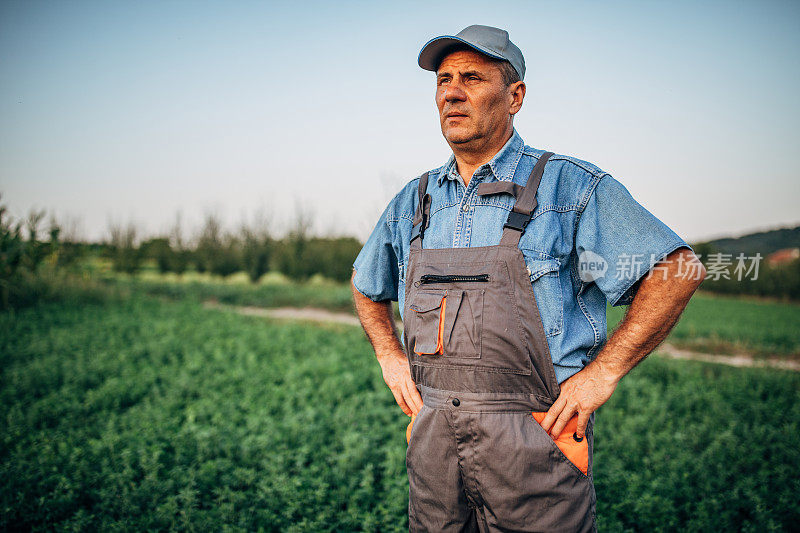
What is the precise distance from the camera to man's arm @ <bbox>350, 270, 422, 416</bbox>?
1873 mm

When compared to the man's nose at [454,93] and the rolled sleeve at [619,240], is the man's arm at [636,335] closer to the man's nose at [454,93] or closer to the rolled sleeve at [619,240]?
the rolled sleeve at [619,240]

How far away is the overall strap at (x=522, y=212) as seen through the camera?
5.13ft

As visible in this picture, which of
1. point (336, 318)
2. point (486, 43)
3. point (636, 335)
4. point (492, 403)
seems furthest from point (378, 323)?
point (336, 318)

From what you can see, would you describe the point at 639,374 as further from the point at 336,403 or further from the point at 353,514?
the point at 353,514

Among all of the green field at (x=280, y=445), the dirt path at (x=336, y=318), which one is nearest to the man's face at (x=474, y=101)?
the green field at (x=280, y=445)

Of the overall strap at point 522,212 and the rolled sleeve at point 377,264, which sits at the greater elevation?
the overall strap at point 522,212

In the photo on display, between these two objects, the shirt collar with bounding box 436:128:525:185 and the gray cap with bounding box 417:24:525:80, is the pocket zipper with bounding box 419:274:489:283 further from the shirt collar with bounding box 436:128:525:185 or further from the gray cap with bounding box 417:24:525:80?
the gray cap with bounding box 417:24:525:80

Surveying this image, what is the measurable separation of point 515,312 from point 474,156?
649 mm

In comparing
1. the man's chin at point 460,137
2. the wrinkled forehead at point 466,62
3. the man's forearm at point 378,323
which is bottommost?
the man's forearm at point 378,323

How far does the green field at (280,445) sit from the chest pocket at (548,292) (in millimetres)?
2121

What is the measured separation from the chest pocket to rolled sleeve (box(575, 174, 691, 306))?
124 mm

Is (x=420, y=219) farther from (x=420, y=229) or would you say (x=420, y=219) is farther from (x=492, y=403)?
(x=492, y=403)

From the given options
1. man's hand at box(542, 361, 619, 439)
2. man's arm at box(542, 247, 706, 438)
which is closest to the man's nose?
man's arm at box(542, 247, 706, 438)

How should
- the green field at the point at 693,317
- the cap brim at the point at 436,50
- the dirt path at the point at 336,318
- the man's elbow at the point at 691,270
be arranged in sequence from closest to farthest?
the man's elbow at the point at 691,270, the cap brim at the point at 436,50, the dirt path at the point at 336,318, the green field at the point at 693,317
